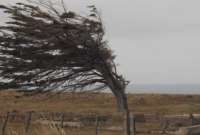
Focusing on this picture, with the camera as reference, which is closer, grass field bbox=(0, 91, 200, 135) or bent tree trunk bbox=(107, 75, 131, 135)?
bent tree trunk bbox=(107, 75, 131, 135)

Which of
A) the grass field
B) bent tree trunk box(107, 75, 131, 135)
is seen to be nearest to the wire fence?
bent tree trunk box(107, 75, 131, 135)

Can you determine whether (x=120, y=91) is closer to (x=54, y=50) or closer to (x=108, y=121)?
(x=54, y=50)

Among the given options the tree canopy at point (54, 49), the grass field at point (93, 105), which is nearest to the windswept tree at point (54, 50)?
the tree canopy at point (54, 49)

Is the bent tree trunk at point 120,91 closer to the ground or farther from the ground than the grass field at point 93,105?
closer to the ground

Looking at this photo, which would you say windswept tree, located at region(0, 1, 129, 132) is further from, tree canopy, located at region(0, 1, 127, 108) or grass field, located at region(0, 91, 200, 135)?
grass field, located at region(0, 91, 200, 135)

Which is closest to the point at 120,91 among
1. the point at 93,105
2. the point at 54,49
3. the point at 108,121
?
the point at 54,49

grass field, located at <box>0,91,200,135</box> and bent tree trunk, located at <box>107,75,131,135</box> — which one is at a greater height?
grass field, located at <box>0,91,200,135</box>

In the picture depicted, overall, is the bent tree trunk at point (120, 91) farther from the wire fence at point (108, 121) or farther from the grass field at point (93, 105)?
the grass field at point (93, 105)

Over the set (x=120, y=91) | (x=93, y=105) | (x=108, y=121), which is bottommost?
(x=108, y=121)

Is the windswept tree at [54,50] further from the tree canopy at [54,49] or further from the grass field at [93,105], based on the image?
the grass field at [93,105]

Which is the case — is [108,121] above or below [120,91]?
below

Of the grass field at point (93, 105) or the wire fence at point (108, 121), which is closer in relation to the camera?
the wire fence at point (108, 121)

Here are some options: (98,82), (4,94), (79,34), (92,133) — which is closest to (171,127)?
(92,133)

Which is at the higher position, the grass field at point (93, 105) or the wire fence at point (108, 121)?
the grass field at point (93, 105)
